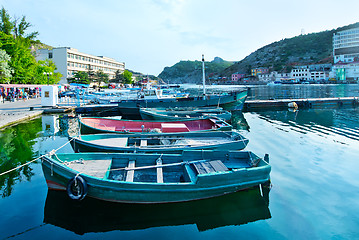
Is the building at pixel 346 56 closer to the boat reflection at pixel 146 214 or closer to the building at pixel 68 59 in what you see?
the building at pixel 68 59

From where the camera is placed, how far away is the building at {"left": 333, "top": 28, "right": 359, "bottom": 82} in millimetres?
122562

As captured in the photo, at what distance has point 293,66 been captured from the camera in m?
152

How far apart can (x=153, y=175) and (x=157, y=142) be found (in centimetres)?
374

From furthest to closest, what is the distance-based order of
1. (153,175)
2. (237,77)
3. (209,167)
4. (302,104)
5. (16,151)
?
(237,77), (302,104), (16,151), (153,175), (209,167)

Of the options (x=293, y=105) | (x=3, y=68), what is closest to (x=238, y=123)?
(x=293, y=105)

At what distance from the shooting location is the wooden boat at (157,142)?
10.9 m

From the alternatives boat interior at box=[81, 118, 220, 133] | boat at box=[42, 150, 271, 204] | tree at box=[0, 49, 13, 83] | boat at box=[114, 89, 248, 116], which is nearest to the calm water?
boat at box=[42, 150, 271, 204]

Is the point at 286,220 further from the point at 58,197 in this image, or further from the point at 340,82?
the point at 340,82

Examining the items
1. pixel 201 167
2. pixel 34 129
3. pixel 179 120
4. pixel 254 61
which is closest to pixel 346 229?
pixel 201 167

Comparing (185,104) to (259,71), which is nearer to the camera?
(185,104)

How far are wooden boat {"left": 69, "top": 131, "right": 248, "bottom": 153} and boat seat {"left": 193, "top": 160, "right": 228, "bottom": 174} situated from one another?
204 cm

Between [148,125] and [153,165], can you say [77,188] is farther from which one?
[148,125]

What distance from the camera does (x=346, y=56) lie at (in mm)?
137000

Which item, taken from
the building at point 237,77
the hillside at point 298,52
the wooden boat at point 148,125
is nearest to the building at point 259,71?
the hillside at point 298,52
